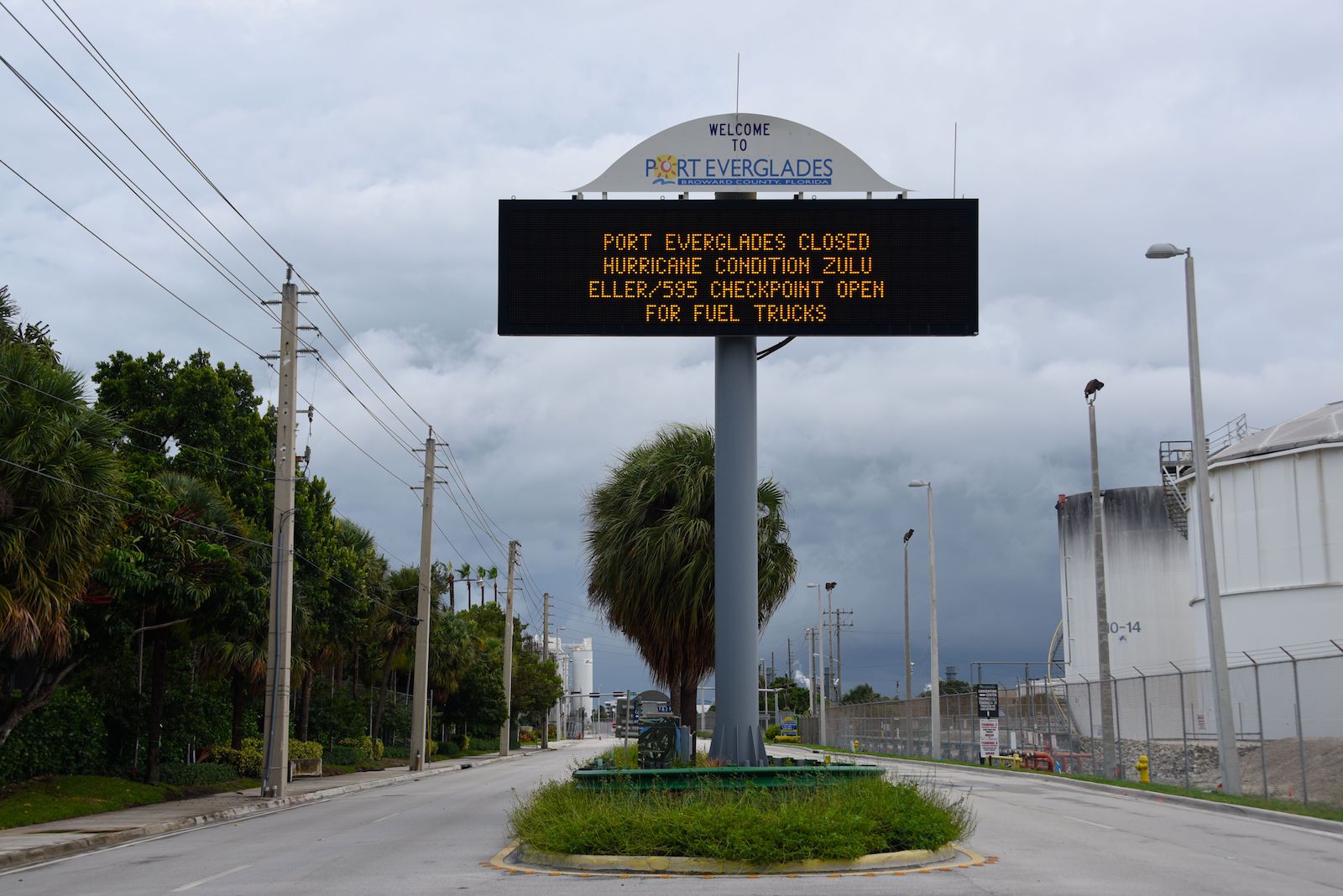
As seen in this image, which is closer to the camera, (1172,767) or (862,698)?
(1172,767)

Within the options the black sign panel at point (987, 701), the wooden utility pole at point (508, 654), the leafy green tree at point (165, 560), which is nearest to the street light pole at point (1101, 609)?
the black sign panel at point (987, 701)

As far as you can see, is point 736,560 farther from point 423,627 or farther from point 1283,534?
point 1283,534

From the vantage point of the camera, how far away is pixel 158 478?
30.8m

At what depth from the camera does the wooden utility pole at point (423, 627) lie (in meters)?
45.0

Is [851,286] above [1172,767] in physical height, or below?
above

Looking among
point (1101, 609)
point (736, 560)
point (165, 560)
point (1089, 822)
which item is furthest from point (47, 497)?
point (1101, 609)

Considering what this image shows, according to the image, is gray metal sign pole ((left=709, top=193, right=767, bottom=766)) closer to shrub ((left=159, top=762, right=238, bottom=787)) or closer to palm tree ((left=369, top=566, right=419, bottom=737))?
shrub ((left=159, top=762, right=238, bottom=787))

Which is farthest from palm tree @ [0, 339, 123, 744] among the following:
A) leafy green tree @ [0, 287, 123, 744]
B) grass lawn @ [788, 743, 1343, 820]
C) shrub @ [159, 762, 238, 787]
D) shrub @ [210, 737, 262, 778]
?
grass lawn @ [788, 743, 1343, 820]

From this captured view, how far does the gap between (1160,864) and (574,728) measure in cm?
15880

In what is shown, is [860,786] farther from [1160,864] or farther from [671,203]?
[671,203]

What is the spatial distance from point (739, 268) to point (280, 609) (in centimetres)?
1665

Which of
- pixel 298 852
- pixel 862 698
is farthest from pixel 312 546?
pixel 862 698

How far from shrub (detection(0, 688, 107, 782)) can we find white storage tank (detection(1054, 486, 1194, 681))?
182 feet

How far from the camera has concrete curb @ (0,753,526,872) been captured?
17.7 meters
